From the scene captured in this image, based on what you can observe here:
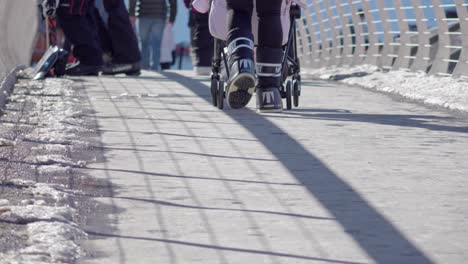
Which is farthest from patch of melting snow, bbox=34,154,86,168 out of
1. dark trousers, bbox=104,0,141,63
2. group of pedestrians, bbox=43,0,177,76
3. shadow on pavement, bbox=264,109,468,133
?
dark trousers, bbox=104,0,141,63

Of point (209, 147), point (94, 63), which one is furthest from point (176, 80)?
point (209, 147)

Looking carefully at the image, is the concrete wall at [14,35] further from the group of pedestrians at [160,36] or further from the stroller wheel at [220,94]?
the stroller wheel at [220,94]

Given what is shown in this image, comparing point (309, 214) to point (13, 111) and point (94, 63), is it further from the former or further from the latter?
point (94, 63)

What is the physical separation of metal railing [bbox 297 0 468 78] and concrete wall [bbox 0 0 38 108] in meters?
2.67

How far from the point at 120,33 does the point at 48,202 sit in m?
10.4

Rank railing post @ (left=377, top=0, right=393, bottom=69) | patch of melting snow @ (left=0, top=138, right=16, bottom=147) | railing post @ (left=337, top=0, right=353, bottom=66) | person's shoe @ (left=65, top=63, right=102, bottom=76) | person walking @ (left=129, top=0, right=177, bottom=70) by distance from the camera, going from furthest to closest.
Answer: person walking @ (left=129, top=0, right=177, bottom=70) → railing post @ (left=337, top=0, right=353, bottom=66) → railing post @ (left=377, top=0, right=393, bottom=69) → person's shoe @ (left=65, top=63, right=102, bottom=76) → patch of melting snow @ (left=0, top=138, right=16, bottom=147)

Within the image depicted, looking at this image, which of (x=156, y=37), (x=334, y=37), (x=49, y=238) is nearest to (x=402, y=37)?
(x=334, y=37)

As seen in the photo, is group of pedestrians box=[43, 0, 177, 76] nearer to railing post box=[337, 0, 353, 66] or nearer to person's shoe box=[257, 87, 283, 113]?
railing post box=[337, 0, 353, 66]

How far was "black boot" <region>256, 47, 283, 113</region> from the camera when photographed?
8.20 metres

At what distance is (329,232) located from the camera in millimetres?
4105

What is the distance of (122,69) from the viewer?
49.0 feet

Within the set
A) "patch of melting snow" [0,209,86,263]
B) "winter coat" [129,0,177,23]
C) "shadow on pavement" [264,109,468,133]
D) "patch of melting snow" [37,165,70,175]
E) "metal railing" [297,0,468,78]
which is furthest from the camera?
"winter coat" [129,0,177,23]

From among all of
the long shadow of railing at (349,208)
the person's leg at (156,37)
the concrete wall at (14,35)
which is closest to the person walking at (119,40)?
the concrete wall at (14,35)

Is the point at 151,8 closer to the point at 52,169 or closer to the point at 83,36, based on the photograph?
the point at 83,36
